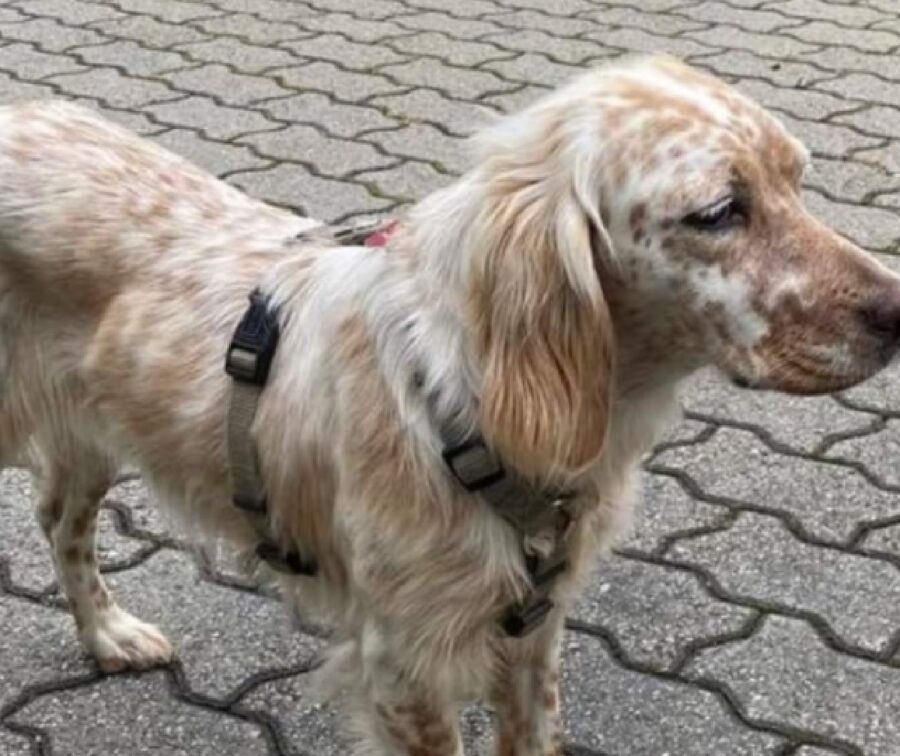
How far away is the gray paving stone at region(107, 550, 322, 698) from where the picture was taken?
3562 millimetres

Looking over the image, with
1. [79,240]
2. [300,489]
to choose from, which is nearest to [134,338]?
[79,240]

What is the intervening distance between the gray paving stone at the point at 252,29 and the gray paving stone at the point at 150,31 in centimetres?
9

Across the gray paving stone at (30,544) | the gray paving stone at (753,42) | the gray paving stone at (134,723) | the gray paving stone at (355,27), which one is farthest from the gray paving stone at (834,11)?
the gray paving stone at (134,723)

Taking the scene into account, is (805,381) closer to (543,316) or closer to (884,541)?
(543,316)

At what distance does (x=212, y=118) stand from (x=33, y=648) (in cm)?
310

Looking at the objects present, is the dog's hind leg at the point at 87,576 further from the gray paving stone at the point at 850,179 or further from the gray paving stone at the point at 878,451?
the gray paving stone at the point at 850,179

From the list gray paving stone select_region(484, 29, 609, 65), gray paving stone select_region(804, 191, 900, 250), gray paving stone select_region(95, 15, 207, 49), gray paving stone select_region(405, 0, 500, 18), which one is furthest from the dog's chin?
gray paving stone select_region(405, 0, 500, 18)

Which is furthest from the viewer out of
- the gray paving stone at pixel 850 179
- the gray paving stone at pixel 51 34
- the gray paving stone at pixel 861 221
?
the gray paving stone at pixel 51 34

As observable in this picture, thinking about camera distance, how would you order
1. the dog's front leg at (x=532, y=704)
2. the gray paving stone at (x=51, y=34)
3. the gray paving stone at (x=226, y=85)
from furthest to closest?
the gray paving stone at (x=51, y=34) → the gray paving stone at (x=226, y=85) → the dog's front leg at (x=532, y=704)

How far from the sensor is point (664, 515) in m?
4.02

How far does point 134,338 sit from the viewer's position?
3.02 metres

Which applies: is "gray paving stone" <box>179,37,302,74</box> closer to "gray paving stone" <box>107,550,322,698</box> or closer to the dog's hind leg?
"gray paving stone" <box>107,550,322,698</box>

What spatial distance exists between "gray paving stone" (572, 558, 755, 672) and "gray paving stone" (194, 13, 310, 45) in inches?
163

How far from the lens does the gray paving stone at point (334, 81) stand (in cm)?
667
